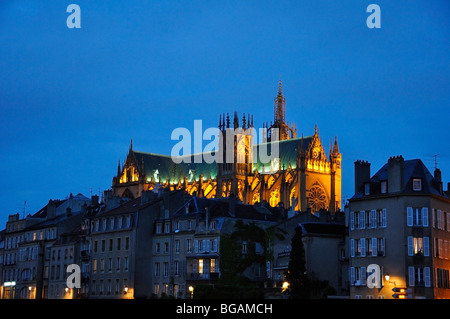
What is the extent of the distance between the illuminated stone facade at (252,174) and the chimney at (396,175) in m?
55.3

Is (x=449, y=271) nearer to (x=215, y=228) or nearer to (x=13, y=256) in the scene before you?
(x=215, y=228)

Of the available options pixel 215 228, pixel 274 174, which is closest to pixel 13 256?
pixel 215 228

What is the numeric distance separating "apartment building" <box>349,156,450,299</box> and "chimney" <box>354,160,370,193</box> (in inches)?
85.3

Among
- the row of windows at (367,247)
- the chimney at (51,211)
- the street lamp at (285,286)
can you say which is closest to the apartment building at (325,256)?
the street lamp at (285,286)

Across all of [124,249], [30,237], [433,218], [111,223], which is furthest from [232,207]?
[30,237]

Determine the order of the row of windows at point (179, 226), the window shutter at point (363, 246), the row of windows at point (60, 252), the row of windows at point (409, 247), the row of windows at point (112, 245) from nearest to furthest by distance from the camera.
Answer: the row of windows at point (409, 247) → the window shutter at point (363, 246) → the row of windows at point (179, 226) → the row of windows at point (112, 245) → the row of windows at point (60, 252)

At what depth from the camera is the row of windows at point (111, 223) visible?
8419 cm

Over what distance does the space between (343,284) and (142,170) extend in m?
90.0

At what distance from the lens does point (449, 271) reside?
61.5m

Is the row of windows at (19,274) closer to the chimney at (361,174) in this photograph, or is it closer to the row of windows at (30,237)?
the row of windows at (30,237)

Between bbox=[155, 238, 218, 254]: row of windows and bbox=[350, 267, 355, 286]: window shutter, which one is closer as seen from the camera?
bbox=[350, 267, 355, 286]: window shutter

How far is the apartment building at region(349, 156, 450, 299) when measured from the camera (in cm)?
5978

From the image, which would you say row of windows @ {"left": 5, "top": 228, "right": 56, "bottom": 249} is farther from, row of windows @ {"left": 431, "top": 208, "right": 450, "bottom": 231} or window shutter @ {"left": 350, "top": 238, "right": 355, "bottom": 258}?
row of windows @ {"left": 431, "top": 208, "right": 450, "bottom": 231}

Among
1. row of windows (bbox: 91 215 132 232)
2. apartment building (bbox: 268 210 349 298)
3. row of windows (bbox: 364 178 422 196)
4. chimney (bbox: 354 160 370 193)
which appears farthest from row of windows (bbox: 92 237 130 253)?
row of windows (bbox: 364 178 422 196)
